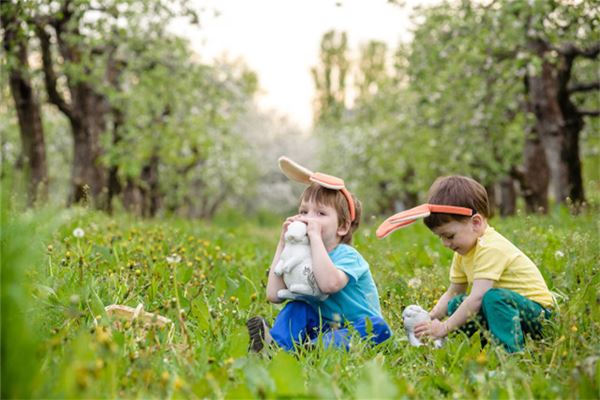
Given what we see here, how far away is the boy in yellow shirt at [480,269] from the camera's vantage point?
10.3ft

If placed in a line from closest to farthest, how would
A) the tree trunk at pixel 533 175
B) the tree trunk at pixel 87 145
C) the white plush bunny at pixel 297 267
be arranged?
the white plush bunny at pixel 297 267 → the tree trunk at pixel 87 145 → the tree trunk at pixel 533 175

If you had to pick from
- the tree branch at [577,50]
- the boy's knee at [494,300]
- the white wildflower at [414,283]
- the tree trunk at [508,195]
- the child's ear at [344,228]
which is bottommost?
the tree trunk at [508,195]

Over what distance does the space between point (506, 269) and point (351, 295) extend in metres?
0.79

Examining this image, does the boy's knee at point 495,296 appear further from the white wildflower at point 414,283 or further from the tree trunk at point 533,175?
the tree trunk at point 533,175

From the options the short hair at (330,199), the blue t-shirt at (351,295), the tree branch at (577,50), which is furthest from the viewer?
the tree branch at (577,50)

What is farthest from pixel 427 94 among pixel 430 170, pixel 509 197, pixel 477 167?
pixel 509 197

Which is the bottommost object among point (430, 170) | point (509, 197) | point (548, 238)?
point (509, 197)

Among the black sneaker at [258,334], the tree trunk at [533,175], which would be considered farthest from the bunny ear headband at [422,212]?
the tree trunk at [533,175]

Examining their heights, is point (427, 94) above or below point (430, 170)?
above

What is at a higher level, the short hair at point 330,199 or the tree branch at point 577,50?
the tree branch at point 577,50

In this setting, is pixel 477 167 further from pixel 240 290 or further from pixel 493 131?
pixel 240 290

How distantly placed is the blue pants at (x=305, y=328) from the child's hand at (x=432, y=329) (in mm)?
147

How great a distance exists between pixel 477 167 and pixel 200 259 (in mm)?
10559

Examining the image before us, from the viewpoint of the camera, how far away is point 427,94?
12.1 m
